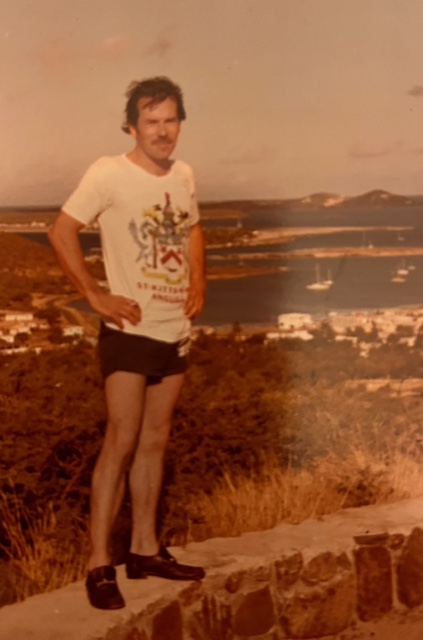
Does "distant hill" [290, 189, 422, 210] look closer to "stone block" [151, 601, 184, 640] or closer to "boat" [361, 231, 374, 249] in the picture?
"boat" [361, 231, 374, 249]

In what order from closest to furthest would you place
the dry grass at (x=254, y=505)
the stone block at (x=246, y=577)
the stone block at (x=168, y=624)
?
the stone block at (x=168, y=624) < the dry grass at (x=254, y=505) < the stone block at (x=246, y=577)

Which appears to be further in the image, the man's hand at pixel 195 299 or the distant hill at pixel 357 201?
the distant hill at pixel 357 201

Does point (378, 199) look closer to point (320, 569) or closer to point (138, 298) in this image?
point (138, 298)

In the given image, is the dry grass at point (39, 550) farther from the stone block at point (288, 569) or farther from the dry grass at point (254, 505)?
the stone block at point (288, 569)

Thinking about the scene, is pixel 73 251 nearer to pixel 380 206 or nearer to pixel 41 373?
pixel 41 373

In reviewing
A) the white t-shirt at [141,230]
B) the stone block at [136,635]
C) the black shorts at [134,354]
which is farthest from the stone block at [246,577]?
the white t-shirt at [141,230]
